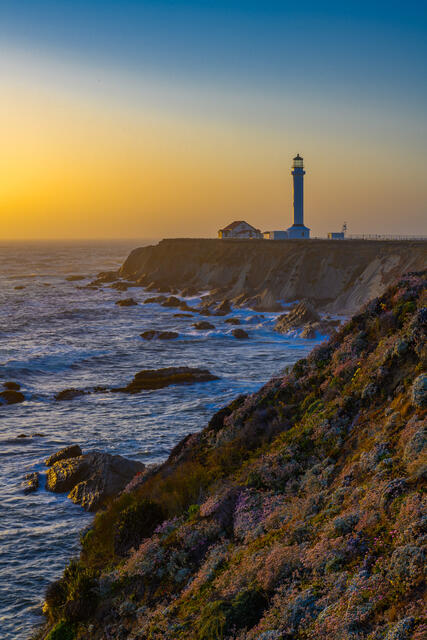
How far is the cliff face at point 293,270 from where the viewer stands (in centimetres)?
5741

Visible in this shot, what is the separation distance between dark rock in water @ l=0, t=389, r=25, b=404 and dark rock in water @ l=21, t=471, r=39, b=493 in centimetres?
968

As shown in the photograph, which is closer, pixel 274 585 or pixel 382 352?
pixel 274 585

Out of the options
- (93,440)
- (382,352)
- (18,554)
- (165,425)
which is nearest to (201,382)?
(165,425)

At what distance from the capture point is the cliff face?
57.4m

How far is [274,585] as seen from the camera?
23.3 ft

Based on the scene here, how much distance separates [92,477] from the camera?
666 inches

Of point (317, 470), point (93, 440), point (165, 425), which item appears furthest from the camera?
point (165, 425)

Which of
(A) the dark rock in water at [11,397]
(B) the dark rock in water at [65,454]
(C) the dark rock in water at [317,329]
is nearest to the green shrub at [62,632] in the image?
(B) the dark rock in water at [65,454]

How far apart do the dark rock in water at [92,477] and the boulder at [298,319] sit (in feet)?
104

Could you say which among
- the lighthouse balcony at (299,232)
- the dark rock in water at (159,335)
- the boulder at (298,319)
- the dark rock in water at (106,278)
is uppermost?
the lighthouse balcony at (299,232)

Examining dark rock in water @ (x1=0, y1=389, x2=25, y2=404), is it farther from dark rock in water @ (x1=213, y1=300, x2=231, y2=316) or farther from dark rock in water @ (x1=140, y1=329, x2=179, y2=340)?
dark rock in water @ (x1=213, y1=300, x2=231, y2=316)

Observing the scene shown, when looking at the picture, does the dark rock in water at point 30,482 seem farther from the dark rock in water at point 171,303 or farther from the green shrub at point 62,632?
the dark rock in water at point 171,303

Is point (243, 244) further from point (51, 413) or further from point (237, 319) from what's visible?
point (51, 413)

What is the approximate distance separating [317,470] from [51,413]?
18255 mm
